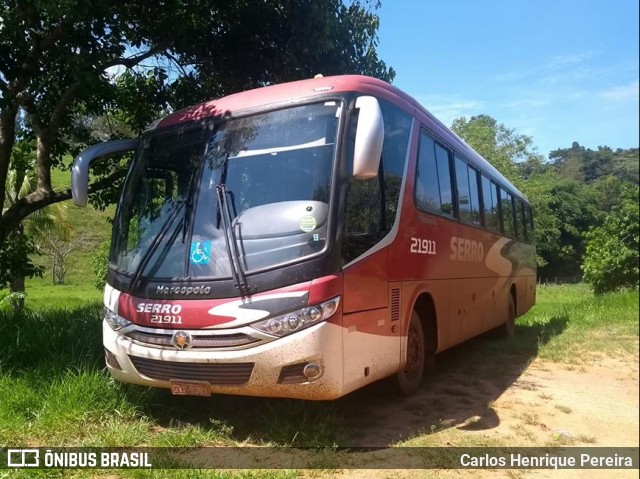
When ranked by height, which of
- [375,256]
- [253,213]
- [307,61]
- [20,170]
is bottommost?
[375,256]

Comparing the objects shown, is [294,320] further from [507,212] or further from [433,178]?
[507,212]

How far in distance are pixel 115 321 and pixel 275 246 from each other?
1.69 meters

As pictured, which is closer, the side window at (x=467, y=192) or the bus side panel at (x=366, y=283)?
the bus side panel at (x=366, y=283)

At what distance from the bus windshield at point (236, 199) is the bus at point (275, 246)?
12mm

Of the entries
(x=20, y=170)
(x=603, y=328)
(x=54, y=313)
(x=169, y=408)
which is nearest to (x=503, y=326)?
(x=603, y=328)

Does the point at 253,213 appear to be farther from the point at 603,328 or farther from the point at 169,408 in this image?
the point at 603,328

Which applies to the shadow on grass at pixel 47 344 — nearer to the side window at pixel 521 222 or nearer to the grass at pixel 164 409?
the grass at pixel 164 409

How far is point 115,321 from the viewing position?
486cm

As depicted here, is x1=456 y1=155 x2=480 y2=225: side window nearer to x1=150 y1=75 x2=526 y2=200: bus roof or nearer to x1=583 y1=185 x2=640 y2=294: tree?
x1=150 y1=75 x2=526 y2=200: bus roof

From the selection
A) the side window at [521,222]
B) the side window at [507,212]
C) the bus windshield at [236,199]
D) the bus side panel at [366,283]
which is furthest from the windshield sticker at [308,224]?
the side window at [521,222]

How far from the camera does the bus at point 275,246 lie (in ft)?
13.8

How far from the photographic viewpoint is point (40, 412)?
4.79 m

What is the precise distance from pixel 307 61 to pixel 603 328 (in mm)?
6401

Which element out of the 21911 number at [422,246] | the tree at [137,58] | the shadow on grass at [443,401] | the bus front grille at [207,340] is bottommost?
the shadow on grass at [443,401]
